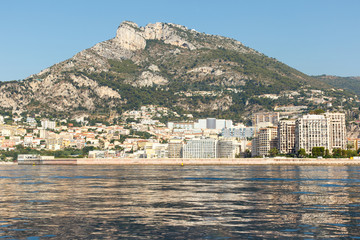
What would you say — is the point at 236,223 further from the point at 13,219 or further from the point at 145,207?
the point at 13,219

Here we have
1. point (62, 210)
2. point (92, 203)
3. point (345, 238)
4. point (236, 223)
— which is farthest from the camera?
point (92, 203)

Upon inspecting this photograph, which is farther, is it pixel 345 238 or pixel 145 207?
pixel 145 207

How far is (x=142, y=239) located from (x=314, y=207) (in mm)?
16328

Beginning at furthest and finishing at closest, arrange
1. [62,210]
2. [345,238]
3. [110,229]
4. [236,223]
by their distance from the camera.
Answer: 1. [62,210]
2. [236,223]
3. [110,229]
4. [345,238]

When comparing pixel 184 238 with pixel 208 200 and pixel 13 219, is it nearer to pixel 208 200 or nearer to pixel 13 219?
pixel 13 219

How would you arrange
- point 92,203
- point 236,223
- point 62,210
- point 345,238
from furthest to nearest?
point 92,203
point 62,210
point 236,223
point 345,238

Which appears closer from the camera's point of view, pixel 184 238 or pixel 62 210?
pixel 184 238

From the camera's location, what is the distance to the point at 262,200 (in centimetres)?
4225

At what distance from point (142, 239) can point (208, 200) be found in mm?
17228

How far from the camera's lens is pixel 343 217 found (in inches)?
1267

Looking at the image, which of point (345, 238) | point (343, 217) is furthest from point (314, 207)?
point (345, 238)

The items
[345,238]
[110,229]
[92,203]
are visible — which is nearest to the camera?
[345,238]

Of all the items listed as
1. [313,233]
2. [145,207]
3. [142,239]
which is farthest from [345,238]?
[145,207]

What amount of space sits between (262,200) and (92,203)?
13.6 meters
